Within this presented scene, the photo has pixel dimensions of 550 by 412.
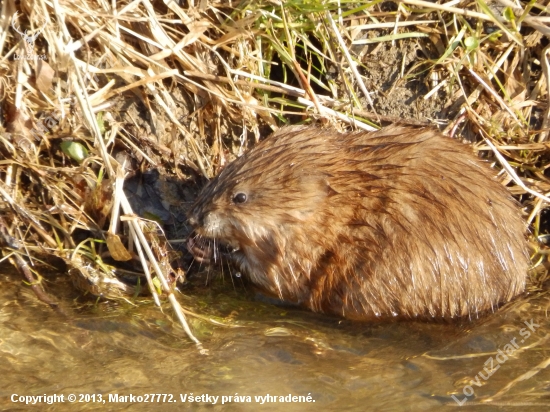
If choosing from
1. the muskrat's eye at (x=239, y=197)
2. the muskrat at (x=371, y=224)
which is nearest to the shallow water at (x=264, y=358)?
the muskrat at (x=371, y=224)

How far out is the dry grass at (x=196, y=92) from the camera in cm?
414

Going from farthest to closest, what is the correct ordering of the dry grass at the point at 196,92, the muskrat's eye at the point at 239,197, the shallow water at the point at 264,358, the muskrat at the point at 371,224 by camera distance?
the dry grass at the point at 196,92 → the muskrat's eye at the point at 239,197 → the muskrat at the point at 371,224 → the shallow water at the point at 264,358

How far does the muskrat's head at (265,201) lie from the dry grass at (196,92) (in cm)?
36

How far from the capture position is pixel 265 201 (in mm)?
3971

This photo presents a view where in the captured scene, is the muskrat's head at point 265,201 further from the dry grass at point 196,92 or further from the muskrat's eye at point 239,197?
the dry grass at point 196,92

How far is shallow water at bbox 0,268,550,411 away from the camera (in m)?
3.36

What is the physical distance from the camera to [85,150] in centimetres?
421

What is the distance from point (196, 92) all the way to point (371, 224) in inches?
48.5

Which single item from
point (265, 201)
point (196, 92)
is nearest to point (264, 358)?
point (265, 201)

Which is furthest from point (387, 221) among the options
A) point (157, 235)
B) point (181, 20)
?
point (181, 20)

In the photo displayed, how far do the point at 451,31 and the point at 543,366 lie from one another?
2.00 metres


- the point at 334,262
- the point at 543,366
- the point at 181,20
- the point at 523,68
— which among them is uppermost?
the point at 181,20

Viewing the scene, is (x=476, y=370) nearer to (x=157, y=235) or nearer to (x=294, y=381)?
(x=294, y=381)

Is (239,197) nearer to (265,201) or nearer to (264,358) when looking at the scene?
(265,201)
